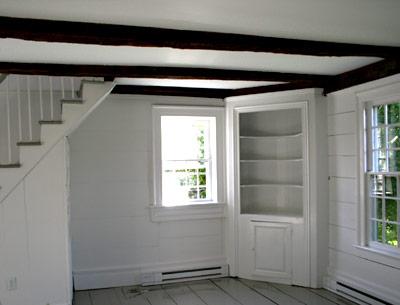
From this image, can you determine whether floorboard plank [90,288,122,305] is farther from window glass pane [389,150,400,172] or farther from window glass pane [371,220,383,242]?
window glass pane [389,150,400,172]

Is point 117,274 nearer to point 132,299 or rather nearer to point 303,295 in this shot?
point 132,299

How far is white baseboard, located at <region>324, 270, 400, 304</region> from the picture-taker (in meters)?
4.07

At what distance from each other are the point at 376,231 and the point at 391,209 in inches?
12.8

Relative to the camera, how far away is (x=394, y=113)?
13.6 feet

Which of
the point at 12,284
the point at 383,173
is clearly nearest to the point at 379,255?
the point at 383,173

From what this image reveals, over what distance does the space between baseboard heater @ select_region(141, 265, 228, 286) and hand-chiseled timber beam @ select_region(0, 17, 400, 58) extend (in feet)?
11.0

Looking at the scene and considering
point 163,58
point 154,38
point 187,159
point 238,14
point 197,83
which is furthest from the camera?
point 187,159

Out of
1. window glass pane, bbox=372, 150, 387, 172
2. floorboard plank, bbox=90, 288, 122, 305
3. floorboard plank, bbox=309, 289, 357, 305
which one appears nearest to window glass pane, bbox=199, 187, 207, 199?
floorboard plank, bbox=90, 288, 122, 305

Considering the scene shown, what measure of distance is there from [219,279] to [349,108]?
2.73 m

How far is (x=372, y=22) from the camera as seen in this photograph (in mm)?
2834

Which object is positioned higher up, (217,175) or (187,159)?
(187,159)

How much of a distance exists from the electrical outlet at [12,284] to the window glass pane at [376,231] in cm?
370

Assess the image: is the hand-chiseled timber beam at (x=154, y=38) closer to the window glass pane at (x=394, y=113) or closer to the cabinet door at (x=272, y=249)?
the window glass pane at (x=394, y=113)

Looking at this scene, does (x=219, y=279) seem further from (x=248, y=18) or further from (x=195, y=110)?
(x=248, y=18)
